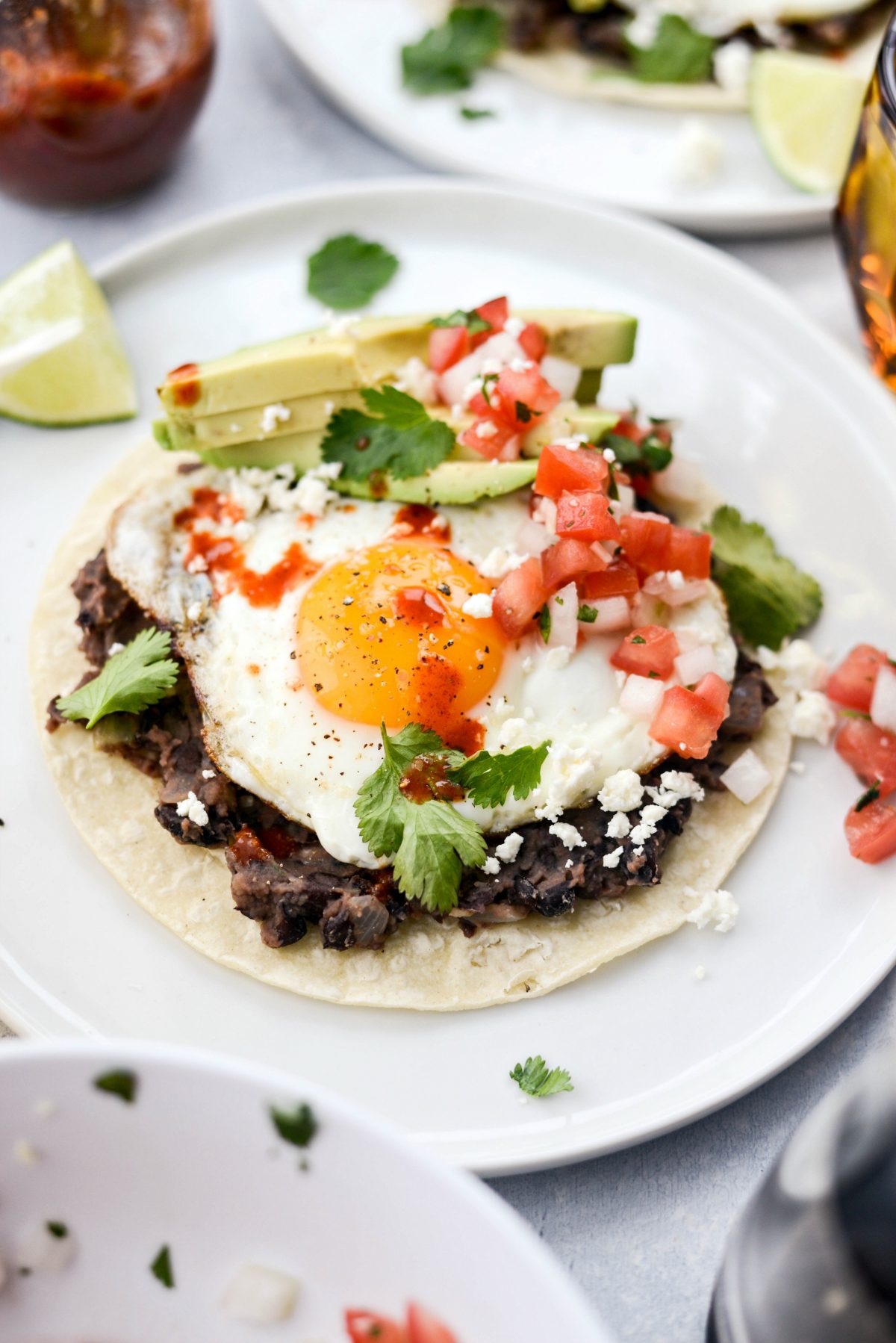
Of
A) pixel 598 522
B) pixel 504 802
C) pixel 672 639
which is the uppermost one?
pixel 598 522

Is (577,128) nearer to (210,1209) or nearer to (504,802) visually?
(504,802)

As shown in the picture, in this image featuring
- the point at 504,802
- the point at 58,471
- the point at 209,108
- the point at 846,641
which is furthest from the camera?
the point at 209,108

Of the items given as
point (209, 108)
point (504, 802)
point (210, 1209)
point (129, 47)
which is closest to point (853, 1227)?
point (210, 1209)

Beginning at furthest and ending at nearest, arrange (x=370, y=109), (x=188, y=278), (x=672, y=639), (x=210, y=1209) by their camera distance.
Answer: (x=370, y=109), (x=188, y=278), (x=672, y=639), (x=210, y=1209)

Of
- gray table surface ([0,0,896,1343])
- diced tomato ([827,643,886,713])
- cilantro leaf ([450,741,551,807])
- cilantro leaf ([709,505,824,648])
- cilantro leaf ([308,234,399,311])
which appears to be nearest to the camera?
gray table surface ([0,0,896,1343])

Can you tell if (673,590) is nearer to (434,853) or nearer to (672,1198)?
(434,853)

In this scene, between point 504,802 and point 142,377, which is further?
point 142,377

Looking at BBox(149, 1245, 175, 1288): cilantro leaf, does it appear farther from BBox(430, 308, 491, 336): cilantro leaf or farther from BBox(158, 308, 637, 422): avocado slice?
BBox(430, 308, 491, 336): cilantro leaf

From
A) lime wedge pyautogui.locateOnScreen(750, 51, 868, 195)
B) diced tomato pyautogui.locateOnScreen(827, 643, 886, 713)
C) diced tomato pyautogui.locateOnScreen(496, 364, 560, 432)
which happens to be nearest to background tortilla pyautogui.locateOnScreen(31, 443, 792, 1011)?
diced tomato pyautogui.locateOnScreen(827, 643, 886, 713)
